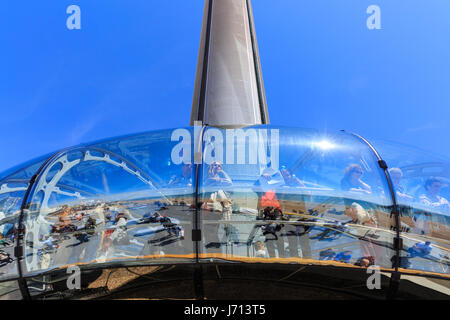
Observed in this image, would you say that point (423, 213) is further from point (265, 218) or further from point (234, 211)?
point (234, 211)

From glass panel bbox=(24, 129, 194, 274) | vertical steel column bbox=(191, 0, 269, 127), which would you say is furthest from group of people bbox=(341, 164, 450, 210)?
vertical steel column bbox=(191, 0, 269, 127)

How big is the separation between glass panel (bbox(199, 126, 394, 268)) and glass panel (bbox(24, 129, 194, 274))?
20.3 inches

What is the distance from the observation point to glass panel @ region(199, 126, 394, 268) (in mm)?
4629

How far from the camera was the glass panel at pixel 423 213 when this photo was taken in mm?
4441

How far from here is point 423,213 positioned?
4.56 m

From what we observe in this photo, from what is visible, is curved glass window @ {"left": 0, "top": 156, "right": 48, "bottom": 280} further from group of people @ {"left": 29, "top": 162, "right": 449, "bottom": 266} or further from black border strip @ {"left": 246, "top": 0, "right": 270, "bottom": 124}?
black border strip @ {"left": 246, "top": 0, "right": 270, "bottom": 124}

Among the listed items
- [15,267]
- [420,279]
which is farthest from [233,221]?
[15,267]

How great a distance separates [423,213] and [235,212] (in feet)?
10.6

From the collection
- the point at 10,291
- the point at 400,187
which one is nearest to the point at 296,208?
the point at 400,187

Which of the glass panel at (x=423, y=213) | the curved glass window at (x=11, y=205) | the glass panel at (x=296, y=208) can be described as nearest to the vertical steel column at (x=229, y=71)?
the glass panel at (x=296, y=208)

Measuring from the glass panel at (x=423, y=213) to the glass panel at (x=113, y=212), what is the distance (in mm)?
3705

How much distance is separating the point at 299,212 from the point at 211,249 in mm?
1695

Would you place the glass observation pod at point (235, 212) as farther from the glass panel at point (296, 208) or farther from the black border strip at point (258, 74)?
the black border strip at point (258, 74)
